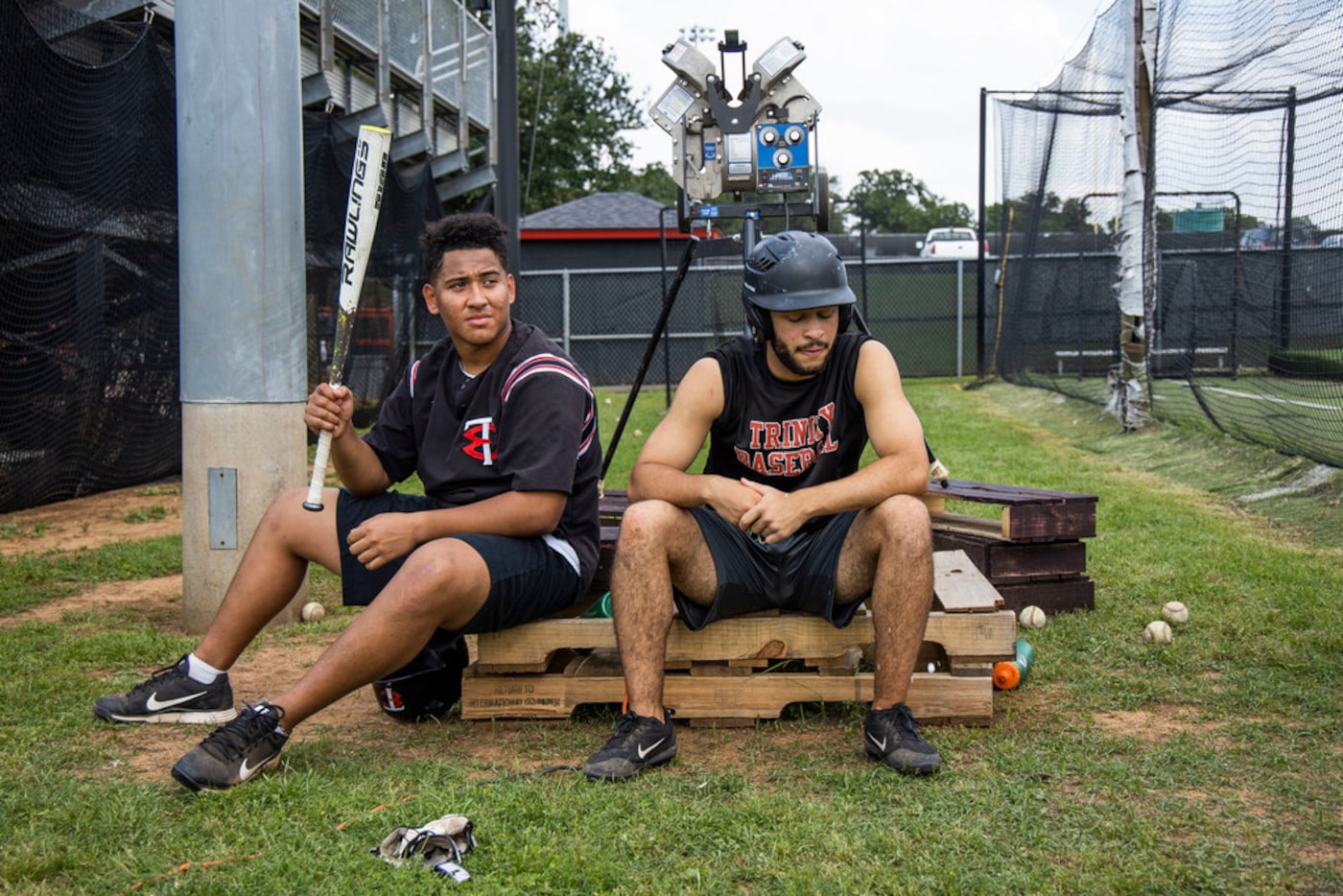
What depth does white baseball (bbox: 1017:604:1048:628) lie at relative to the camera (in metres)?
4.62

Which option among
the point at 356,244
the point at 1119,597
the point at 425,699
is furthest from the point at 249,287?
the point at 1119,597

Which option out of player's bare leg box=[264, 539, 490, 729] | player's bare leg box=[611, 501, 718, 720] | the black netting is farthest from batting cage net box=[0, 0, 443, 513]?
player's bare leg box=[611, 501, 718, 720]

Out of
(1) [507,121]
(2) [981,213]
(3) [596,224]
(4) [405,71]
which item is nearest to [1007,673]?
(1) [507,121]

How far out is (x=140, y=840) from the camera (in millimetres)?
2723

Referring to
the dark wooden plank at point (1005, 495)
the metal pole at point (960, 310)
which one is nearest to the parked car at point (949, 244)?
the metal pole at point (960, 310)

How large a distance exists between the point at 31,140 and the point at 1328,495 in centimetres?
767

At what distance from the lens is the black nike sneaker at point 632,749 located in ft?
10.2

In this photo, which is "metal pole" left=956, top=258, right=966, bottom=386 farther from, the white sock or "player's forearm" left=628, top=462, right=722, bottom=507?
the white sock

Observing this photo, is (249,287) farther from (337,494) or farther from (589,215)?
(589,215)

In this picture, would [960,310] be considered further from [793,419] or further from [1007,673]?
[793,419]

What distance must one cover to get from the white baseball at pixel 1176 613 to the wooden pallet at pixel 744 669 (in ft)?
4.31

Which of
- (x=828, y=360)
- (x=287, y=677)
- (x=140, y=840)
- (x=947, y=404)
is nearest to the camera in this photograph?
(x=140, y=840)

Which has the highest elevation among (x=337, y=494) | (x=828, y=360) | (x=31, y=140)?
(x=31, y=140)

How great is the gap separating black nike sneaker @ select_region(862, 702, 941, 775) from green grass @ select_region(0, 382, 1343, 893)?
0.06 metres
